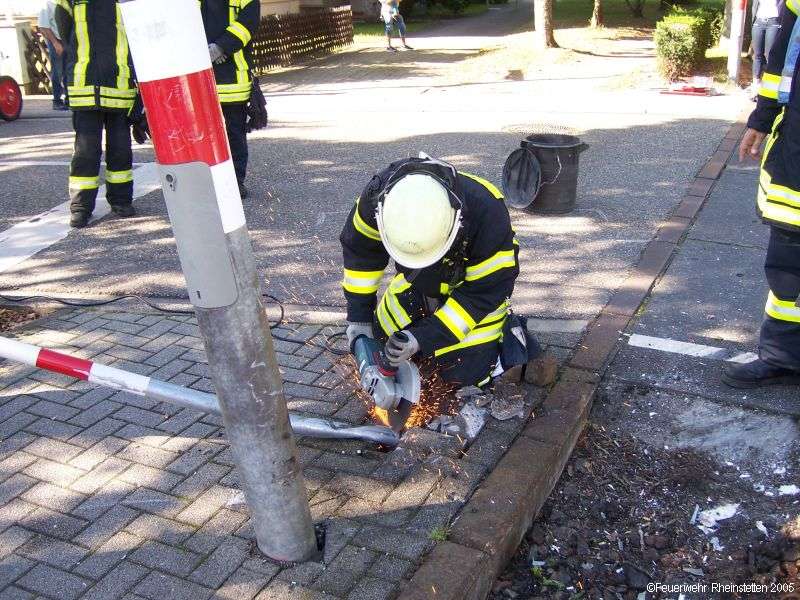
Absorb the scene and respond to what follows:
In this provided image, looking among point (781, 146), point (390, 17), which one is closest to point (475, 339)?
point (781, 146)

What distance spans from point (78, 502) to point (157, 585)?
0.63 metres

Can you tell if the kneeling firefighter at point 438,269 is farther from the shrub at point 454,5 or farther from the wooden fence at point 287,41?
the shrub at point 454,5

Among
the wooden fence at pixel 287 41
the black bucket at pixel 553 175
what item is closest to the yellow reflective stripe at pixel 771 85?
the black bucket at pixel 553 175

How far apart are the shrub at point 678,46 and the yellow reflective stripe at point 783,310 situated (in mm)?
9081

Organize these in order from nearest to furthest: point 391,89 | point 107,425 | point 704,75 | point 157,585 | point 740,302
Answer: point 157,585 → point 107,425 → point 740,302 → point 704,75 → point 391,89

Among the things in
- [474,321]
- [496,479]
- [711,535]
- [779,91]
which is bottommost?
[711,535]

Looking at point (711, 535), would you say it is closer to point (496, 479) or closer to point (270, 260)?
point (496, 479)

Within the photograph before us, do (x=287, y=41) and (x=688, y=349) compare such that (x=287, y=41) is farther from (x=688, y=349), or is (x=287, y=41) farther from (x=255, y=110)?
(x=688, y=349)

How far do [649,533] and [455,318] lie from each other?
45.5 inches

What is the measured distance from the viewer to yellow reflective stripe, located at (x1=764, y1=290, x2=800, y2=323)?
12.0 feet

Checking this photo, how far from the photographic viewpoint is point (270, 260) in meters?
5.57

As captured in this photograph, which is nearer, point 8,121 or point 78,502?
point 78,502

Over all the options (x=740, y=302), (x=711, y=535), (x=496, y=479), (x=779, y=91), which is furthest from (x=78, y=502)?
(x=740, y=302)

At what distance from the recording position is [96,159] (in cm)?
624
